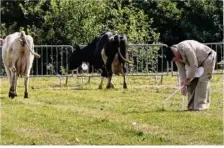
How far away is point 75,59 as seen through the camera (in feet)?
69.6

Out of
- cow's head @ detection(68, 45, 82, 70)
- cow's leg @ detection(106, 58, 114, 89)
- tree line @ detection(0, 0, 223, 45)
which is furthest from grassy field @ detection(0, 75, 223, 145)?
tree line @ detection(0, 0, 223, 45)

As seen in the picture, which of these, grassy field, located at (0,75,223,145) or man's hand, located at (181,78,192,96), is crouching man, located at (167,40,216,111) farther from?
grassy field, located at (0,75,223,145)

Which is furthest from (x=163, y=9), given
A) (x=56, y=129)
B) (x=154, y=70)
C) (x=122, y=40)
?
(x=56, y=129)

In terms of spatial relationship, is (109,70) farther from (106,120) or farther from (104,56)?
(106,120)

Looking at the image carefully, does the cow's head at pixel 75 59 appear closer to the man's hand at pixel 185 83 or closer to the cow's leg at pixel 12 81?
the cow's leg at pixel 12 81

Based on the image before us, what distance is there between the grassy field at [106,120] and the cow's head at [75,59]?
4276 millimetres

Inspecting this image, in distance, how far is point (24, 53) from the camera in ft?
49.3

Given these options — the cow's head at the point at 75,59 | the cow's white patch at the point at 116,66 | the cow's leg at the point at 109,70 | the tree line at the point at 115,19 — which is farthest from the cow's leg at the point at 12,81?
the tree line at the point at 115,19

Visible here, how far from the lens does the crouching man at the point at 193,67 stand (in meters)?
11.9

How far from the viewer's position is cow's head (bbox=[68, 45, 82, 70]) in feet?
69.3

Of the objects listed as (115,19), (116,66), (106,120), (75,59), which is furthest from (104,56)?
(115,19)

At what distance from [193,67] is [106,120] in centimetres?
220

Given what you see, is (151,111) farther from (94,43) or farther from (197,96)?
(94,43)

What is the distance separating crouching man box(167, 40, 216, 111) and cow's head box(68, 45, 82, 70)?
355 inches
